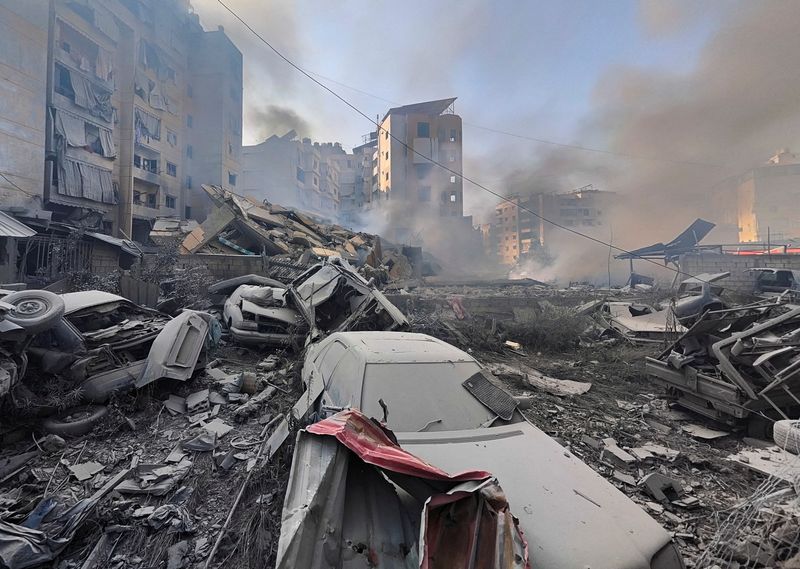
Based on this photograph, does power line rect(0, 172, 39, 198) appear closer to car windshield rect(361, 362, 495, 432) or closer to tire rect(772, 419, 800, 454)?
car windshield rect(361, 362, 495, 432)

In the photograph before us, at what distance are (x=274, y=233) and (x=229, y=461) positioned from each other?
550 inches

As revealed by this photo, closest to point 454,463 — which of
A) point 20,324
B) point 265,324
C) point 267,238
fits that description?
point 20,324

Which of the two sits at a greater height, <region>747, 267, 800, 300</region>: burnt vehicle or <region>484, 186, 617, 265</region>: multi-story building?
<region>484, 186, 617, 265</region>: multi-story building

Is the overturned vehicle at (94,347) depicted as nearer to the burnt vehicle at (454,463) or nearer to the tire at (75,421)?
the tire at (75,421)

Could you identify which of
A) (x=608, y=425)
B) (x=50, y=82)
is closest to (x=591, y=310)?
(x=608, y=425)

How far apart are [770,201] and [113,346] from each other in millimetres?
75979

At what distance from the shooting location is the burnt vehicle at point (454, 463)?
5.79ft

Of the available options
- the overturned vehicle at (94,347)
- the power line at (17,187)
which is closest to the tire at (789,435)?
the overturned vehicle at (94,347)

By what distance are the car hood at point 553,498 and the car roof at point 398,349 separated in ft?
2.69

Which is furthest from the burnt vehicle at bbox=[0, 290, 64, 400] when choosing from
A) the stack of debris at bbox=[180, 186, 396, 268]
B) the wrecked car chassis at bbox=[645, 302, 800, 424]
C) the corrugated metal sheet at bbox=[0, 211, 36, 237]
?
the corrugated metal sheet at bbox=[0, 211, 36, 237]

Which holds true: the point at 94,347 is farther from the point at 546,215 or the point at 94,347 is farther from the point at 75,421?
the point at 546,215

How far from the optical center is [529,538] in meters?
1.86

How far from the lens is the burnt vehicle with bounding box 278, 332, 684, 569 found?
5.79 ft

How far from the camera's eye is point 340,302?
7.76 metres
